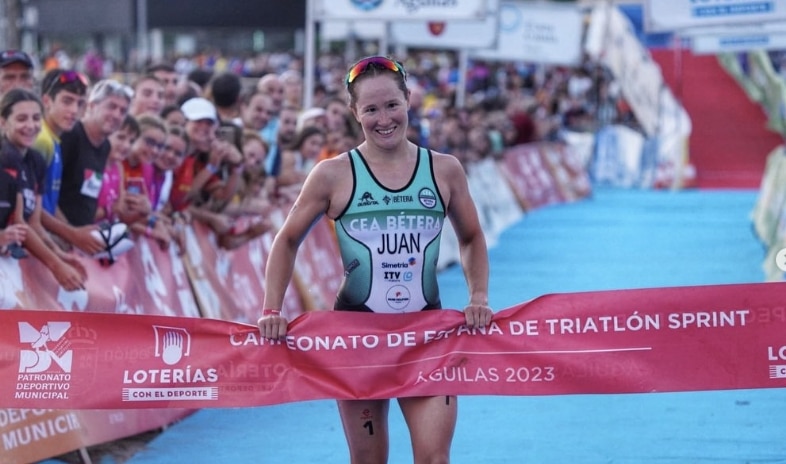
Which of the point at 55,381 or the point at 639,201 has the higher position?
the point at 55,381

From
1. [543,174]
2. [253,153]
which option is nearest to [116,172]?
[253,153]

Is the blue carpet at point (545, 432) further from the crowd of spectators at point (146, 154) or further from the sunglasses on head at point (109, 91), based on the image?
the sunglasses on head at point (109, 91)

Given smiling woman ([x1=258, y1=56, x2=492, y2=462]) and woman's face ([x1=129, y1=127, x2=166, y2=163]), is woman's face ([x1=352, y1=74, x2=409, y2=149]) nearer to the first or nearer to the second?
smiling woman ([x1=258, y1=56, x2=492, y2=462])

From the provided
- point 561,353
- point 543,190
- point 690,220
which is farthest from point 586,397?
point 543,190

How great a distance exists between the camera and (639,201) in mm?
28938

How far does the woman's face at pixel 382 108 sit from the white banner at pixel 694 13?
36.8 feet

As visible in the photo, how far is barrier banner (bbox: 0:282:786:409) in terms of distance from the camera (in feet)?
18.0

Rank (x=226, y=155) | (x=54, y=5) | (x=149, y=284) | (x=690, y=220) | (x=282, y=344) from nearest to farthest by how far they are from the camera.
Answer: (x=282, y=344) → (x=149, y=284) → (x=226, y=155) → (x=690, y=220) → (x=54, y=5)

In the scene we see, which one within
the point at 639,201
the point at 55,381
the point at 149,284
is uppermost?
the point at 55,381

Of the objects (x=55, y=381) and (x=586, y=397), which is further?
(x=586, y=397)

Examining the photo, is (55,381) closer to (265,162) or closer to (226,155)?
(226,155)

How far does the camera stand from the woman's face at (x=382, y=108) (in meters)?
5.15

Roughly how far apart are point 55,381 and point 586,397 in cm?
483

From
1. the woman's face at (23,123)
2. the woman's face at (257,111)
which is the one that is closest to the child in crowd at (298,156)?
the woman's face at (257,111)
